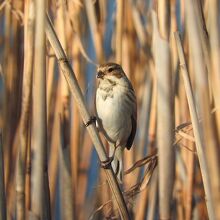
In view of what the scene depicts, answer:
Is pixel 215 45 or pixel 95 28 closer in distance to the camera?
pixel 215 45

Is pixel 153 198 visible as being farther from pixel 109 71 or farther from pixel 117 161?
pixel 109 71

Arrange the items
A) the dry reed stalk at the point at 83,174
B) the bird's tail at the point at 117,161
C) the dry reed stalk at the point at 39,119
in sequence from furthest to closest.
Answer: the dry reed stalk at the point at 83,174
the bird's tail at the point at 117,161
the dry reed stalk at the point at 39,119

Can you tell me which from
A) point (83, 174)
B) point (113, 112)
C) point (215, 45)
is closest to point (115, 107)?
point (113, 112)

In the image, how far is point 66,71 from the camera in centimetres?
104

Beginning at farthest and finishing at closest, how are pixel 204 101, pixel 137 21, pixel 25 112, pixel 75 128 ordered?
pixel 75 128
pixel 137 21
pixel 25 112
pixel 204 101

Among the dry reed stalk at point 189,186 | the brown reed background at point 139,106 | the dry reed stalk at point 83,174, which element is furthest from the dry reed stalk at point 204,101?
the dry reed stalk at point 83,174

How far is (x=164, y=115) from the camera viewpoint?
1.07 metres

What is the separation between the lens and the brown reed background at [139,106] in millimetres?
951

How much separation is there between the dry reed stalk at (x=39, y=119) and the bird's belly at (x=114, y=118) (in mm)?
429

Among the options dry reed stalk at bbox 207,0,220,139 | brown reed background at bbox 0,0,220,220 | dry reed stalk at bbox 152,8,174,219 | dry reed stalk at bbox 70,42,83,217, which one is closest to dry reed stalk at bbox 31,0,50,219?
brown reed background at bbox 0,0,220,220

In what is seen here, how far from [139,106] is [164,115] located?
2.69 feet

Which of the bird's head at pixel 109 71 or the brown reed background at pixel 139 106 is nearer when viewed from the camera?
the brown reed background at pixel 139 106

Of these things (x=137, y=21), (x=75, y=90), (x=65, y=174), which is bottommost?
(x=65, y=174)

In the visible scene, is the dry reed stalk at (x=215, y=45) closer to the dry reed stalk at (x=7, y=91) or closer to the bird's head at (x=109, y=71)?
the bird's head at (x=109, y=71)
